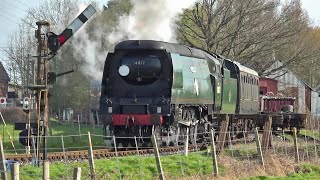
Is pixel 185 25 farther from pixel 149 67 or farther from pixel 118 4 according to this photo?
pixel 149 67

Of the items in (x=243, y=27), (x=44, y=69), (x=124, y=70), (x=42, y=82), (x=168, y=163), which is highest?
(x=243, y=27)

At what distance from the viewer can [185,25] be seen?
3881 cm

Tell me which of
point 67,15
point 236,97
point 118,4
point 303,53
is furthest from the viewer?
point 67,15

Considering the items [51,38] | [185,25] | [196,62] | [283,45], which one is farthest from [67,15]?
[51,38]

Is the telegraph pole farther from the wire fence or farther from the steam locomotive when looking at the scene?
the steam locomotive

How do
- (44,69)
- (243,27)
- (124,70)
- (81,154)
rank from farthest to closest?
1. (243,27)
2. (124,70)
3. (81,154)
4. (44,69)

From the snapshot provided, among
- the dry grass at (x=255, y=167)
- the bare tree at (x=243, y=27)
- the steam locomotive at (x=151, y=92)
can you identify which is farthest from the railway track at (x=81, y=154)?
the bare tree at (x=243, y=27)

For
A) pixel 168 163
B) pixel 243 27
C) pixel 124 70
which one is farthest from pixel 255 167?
pixel 243 27

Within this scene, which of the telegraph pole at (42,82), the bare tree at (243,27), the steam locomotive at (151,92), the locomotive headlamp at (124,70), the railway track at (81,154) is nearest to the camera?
the telegraph pole at (42,82)

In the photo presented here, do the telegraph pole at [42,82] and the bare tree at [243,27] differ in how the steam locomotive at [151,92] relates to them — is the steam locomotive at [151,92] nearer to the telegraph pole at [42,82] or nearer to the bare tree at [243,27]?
the telegraph pole at [42,82]

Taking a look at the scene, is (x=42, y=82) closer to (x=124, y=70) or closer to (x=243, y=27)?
(x=124, y=70)

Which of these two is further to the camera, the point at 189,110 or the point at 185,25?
the point at 185,25

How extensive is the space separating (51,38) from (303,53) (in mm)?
28994

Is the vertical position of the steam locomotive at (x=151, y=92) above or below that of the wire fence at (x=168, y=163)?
above
